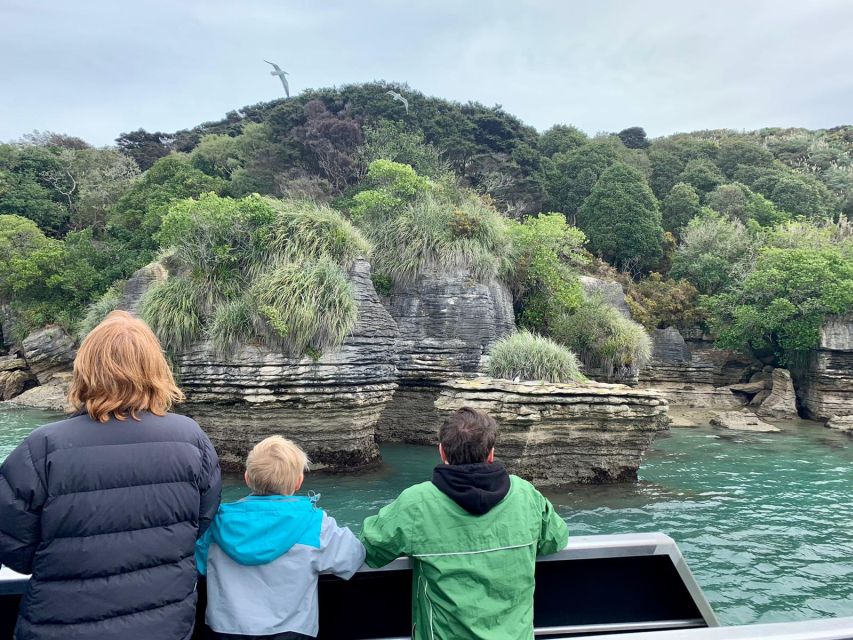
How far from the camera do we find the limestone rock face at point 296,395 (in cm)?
1005

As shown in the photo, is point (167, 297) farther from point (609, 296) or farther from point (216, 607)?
point (609, 296)

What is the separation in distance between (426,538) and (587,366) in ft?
41.5

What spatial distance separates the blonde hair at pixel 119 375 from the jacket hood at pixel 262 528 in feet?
1.61

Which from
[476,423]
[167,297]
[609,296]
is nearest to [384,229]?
[167,297]

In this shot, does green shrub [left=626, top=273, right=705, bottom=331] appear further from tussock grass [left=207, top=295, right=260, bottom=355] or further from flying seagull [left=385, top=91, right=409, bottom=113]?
tussock grass [left=207, top=295, right=260, bottom=355]

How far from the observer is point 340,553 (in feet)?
6.75

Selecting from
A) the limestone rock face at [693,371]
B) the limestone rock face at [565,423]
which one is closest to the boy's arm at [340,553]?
the limestone rock face at [565,423]

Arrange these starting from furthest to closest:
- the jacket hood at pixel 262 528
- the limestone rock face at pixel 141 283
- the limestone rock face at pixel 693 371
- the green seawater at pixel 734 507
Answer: the limestone rock face at pixel 693 371, the limestone rock face at pixel 141 283, the green seawater at pixel 734 507, the jacket hood at pixel 262 528

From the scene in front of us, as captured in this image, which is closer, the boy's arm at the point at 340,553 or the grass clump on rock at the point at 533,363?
the boy's arm at the point at 340,553

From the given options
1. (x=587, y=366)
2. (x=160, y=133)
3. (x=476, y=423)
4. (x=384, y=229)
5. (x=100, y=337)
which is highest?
(x=160, y=133)

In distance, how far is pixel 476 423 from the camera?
2.24 meters

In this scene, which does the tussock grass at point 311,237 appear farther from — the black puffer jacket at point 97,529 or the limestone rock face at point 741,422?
the limestone rock face at point 741,422

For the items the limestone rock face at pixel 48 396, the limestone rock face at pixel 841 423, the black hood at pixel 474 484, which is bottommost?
the limestone rock face at pixel 841 423

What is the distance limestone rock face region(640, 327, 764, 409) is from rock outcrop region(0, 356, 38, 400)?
20097mm
